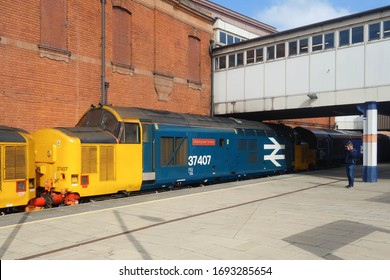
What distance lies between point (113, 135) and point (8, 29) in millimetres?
6278

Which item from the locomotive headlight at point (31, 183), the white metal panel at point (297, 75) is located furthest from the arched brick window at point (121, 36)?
the locomotive headlight at point (31, 183)

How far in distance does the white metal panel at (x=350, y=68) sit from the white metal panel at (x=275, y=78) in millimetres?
3128

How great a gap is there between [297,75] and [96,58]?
10.3m

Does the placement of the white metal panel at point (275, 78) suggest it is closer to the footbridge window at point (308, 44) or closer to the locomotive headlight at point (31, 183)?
the footbridge window at point (308, 44)

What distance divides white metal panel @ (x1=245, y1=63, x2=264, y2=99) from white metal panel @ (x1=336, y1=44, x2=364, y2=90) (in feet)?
15.1

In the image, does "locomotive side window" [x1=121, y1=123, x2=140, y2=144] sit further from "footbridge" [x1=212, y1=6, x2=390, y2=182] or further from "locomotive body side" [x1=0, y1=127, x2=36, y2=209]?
"footbridge" [x1=212, y1=6, x2=390, y2=182]

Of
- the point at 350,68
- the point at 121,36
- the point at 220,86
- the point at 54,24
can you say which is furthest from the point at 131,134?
the point at 220,86

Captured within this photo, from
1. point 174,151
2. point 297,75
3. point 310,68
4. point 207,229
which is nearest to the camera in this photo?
point 207,229

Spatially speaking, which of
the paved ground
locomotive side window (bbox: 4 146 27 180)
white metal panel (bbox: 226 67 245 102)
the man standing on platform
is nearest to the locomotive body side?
locomotive side window (bbox: 4 146 27 180)

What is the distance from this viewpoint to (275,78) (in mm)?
21391

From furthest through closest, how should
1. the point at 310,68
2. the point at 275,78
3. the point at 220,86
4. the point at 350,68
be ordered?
the point at 220,86 < the point at 275,78 < the point at 310,68 < the point at 350,68

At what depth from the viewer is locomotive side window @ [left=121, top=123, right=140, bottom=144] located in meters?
12.8

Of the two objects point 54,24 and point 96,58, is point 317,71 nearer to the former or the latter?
point 96,58

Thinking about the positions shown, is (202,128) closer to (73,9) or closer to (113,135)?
(113,135)
